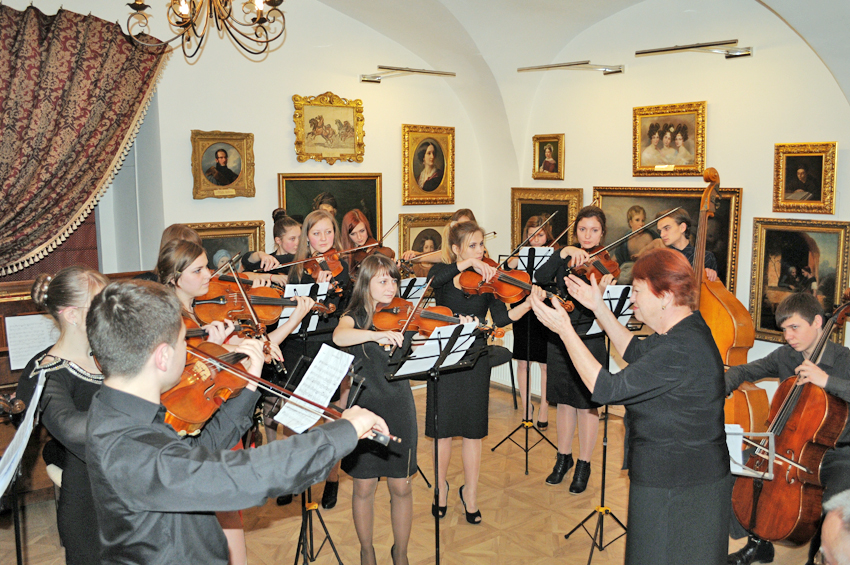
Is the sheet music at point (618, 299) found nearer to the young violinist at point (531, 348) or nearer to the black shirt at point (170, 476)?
the young violinist at point (531, 348)

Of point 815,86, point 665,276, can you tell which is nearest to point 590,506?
point 665,276

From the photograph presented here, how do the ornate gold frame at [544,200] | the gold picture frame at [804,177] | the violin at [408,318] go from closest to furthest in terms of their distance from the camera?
1. the violin at [408,318]
2. the gold picture frame at [804,177]
3. the ornate gold frame at [544,200]

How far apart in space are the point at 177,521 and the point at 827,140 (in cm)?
509

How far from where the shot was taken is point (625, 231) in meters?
6.30

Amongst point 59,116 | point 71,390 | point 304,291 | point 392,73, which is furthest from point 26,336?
point 392,73

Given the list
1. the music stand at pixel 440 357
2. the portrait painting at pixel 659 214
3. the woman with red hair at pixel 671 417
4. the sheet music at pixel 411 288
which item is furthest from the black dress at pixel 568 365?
the woman with red hair at pixel 671 417

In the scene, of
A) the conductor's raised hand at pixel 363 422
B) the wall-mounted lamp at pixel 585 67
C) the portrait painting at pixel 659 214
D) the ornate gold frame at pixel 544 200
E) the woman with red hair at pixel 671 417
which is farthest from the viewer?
the ornate gold frame at pixel 544 200

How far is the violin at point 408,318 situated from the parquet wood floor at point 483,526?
1.27 m

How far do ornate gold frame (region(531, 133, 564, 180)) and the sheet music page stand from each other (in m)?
4.69

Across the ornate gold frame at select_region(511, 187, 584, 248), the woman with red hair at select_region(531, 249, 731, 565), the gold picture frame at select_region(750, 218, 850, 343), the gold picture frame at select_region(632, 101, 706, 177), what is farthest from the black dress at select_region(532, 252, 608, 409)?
the ornate gold frame at select_region(511, 187, 584, 248)

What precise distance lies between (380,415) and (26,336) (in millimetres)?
2578

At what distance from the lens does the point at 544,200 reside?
7.11 meters

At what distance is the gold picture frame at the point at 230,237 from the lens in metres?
5.83

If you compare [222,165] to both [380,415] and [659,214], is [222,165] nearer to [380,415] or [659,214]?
[380,415]
